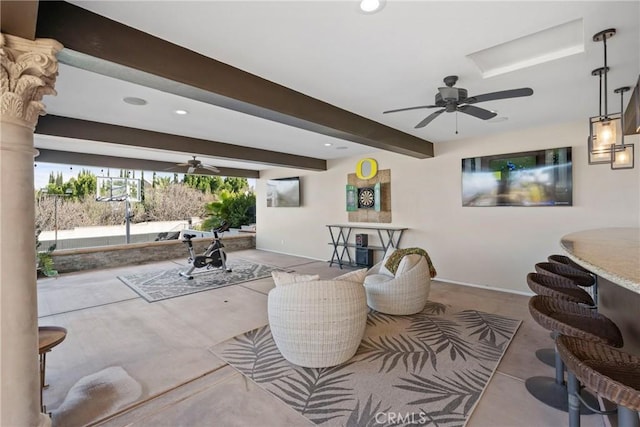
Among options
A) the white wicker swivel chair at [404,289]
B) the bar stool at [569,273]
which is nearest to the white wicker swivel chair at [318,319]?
the white wicker swivel chair at [404,289]

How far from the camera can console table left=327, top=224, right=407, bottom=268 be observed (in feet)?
20.1

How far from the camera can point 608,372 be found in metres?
1.22

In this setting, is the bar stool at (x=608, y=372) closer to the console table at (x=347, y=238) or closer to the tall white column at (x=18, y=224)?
the tall white column at (x=18, y=224)

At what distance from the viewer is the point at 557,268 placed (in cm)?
284

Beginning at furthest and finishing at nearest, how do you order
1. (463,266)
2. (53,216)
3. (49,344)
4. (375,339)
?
1. (53,216)
2. (463,266)
3. (375,339)
4. (49,344)

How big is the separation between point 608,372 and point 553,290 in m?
1.18

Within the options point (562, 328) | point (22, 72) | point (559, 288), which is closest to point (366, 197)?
point (559, 288)

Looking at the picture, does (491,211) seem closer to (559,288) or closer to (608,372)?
(559,288)

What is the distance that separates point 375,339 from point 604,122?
2.74m

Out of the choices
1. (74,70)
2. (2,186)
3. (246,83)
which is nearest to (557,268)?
(246,83)

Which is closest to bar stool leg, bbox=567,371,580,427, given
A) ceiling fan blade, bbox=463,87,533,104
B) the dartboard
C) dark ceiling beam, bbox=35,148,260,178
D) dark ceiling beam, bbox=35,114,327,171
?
ceiling fan blade, bbox=463,87,533,104

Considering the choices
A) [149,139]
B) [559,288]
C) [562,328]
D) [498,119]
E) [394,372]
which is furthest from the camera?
[149,139]

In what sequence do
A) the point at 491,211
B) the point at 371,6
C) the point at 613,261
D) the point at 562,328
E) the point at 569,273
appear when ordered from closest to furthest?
the point at 613,261 → the point at 562,328 → the point at 371,6 → the point at 569,273 → the point at 491,211

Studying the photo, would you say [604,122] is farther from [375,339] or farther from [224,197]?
[224,197]
